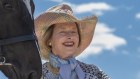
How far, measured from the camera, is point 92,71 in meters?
8.73

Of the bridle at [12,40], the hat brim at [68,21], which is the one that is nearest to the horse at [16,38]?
the bridle at [12,40]

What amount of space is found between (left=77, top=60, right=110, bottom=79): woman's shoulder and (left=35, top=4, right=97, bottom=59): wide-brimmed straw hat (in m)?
0.34

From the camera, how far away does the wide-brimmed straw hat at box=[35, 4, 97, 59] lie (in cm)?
885

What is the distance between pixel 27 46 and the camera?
7934 millimetres

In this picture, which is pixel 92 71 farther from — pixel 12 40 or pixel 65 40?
pixel 12 40

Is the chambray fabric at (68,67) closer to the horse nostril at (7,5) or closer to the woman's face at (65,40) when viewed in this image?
the woman's face at (65,40)

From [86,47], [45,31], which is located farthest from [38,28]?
[86,47]

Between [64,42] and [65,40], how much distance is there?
0.03m

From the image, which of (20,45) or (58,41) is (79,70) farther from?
(20,45)

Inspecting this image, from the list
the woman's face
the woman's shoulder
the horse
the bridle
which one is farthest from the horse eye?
the woman's shoulder

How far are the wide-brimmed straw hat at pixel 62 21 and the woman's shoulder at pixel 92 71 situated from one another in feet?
1.11

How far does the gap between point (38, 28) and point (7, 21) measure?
3.50 feet

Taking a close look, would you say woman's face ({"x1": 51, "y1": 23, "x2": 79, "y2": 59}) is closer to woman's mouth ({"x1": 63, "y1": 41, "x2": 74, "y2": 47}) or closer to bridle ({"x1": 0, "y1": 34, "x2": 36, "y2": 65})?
woman's mouth ({"x1": 63, "y1": 41, "x2": 74, "y2": 47})

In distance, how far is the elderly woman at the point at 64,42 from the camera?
28.3 ft
